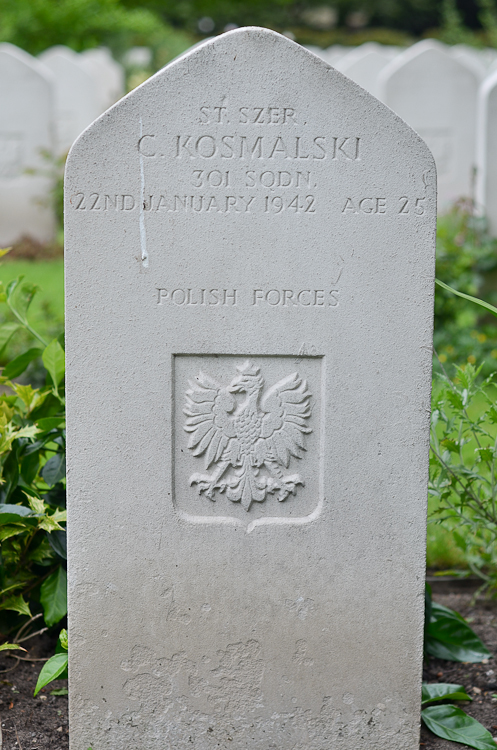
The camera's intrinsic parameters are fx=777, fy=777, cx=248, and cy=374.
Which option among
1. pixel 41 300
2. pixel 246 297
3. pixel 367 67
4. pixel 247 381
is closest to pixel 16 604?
pixel 247 381

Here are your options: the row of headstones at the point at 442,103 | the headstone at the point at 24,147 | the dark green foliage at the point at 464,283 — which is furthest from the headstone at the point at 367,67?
the dark green foliage at the point at 464,283

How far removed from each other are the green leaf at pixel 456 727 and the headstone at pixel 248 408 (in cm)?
14

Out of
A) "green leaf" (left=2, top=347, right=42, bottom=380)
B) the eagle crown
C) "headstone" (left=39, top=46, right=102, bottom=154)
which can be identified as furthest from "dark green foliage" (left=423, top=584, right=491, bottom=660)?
"headstone" (left=39, top=46, right=102, bottom=154)

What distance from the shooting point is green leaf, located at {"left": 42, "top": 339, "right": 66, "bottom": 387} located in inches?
99.4

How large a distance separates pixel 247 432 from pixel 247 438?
0.05ft

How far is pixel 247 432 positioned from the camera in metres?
2.11

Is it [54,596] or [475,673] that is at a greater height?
[54,596]

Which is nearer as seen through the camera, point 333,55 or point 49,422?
point 49,422

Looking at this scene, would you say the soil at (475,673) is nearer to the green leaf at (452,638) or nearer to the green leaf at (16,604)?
the green leaf at (452,638)

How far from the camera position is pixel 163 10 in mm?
27438

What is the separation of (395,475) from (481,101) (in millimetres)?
5224

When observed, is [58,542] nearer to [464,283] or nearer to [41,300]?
[464,283]

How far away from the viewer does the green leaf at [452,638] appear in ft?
8.50

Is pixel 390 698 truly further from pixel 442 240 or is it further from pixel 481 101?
pixel 481 101
